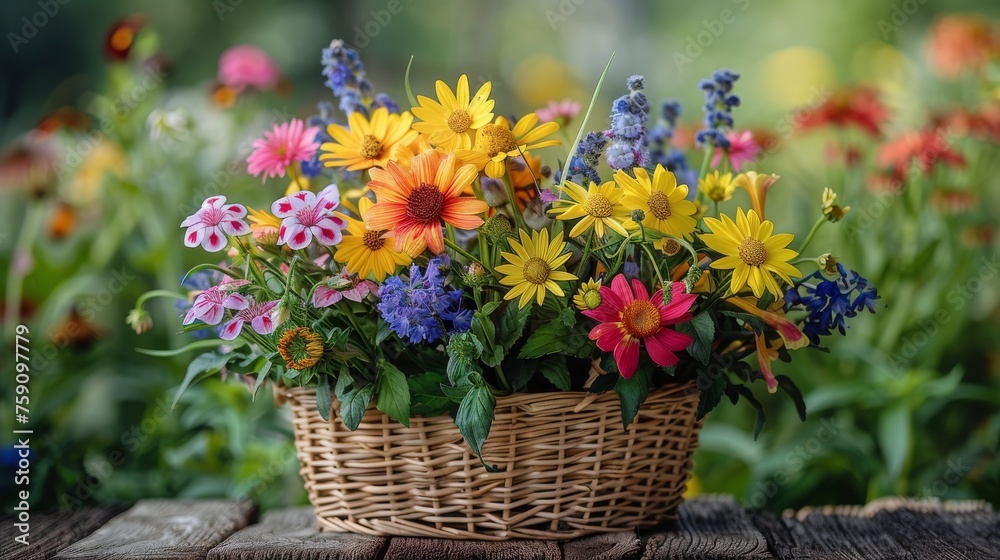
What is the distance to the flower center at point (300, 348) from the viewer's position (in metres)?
0.67

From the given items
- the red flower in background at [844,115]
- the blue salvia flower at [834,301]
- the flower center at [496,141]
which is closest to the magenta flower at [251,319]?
the flower center at [496,141]

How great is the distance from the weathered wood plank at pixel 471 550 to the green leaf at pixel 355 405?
112 millimetres

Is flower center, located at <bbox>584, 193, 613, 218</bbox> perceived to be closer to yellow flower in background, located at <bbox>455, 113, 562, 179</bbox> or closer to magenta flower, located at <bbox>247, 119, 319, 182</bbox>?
yellow flower in background, located at <bbox>455, 113, 562, 179</bbox>

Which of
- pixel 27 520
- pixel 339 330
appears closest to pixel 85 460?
pixel 27 520

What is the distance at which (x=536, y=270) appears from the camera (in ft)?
2.20

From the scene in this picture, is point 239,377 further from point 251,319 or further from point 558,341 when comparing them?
point 558,341

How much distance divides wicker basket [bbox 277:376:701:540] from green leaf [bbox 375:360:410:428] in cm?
4

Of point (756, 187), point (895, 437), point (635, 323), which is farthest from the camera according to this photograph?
point (895, 437)

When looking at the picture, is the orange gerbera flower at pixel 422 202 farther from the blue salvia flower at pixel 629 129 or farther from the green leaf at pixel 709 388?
the green leaf at pixel 709 388

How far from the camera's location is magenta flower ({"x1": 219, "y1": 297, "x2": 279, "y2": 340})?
0.69 metres

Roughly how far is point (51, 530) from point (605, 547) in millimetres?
562

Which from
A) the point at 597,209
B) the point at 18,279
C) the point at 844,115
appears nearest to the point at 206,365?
the point at 597,209

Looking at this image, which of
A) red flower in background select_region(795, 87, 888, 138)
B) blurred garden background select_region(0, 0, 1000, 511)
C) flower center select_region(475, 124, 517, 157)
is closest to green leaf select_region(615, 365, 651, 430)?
flower center select_region(475, 124, 517, 157)

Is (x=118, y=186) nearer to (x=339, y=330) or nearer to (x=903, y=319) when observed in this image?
(x=339, y=330)
